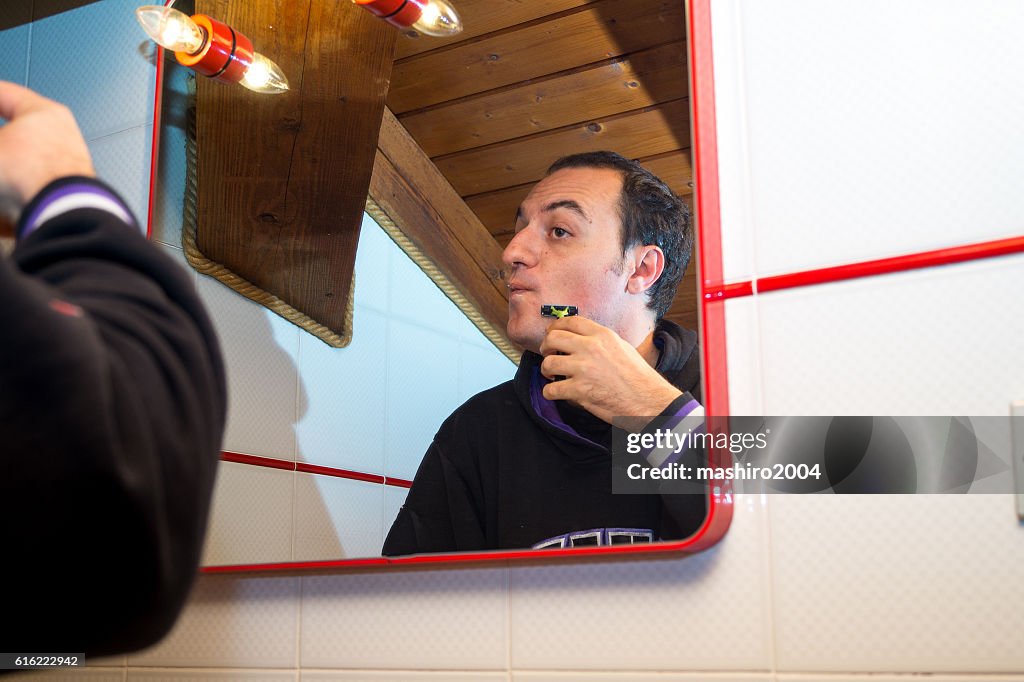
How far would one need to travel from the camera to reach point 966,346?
2.68 feet

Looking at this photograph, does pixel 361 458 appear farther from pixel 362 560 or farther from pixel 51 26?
pixel 51 26

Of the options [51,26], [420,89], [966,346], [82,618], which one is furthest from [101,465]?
[51,26]

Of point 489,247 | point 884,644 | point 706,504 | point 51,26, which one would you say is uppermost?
point 51,26

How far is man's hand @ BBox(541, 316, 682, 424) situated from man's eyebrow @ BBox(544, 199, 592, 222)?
0.13 meters

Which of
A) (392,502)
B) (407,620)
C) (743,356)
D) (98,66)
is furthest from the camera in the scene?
(98,66)

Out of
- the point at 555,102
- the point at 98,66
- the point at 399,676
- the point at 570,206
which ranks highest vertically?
the point at 98,66

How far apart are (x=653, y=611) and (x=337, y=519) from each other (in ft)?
1.46

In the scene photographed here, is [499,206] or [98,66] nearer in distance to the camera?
[499,206]

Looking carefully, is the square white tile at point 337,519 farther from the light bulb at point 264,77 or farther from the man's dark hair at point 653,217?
the light bulb at point 264,77

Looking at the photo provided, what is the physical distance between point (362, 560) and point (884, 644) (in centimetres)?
56

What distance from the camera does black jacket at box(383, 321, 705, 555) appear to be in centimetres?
96

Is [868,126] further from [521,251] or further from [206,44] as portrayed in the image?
[206,44]

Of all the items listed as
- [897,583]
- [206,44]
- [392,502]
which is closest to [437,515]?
[392,502]

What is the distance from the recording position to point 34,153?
545 mm
